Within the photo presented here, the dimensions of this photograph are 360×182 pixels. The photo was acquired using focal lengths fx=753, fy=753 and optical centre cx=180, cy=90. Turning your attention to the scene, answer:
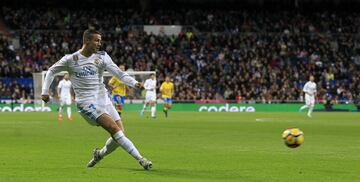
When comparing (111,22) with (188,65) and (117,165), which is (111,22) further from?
(117,165)

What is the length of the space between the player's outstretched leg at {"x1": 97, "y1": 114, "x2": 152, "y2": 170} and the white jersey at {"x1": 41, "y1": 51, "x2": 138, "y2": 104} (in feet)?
1.27

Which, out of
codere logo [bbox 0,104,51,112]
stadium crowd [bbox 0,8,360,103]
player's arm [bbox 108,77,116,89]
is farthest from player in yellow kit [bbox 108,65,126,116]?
stadium crowd [bbox 0,8,360,103]

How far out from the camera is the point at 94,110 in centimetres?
1248

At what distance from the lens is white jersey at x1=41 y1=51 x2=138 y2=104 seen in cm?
1265

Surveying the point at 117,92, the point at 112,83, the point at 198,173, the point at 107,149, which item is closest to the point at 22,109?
the point at 117,92

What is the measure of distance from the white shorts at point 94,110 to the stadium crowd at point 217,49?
39492mm

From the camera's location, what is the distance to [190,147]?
60.5 feet

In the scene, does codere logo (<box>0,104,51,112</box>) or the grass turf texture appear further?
codere logo (<box>0,104,51,112</box>)

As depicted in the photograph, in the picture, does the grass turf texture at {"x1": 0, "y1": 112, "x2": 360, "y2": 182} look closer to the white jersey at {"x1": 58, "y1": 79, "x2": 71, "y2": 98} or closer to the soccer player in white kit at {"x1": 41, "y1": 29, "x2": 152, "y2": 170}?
the soccer player in white kit at {"x1": 41, "y1": 29, "x2": 152, "y2": 170}

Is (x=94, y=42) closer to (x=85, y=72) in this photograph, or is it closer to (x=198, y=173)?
(x=85, y=72)

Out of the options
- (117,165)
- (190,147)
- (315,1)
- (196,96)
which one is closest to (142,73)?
(196,96)

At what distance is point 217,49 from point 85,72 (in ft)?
157

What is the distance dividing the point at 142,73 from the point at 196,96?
17.0ft

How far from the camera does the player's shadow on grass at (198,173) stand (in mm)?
11812
